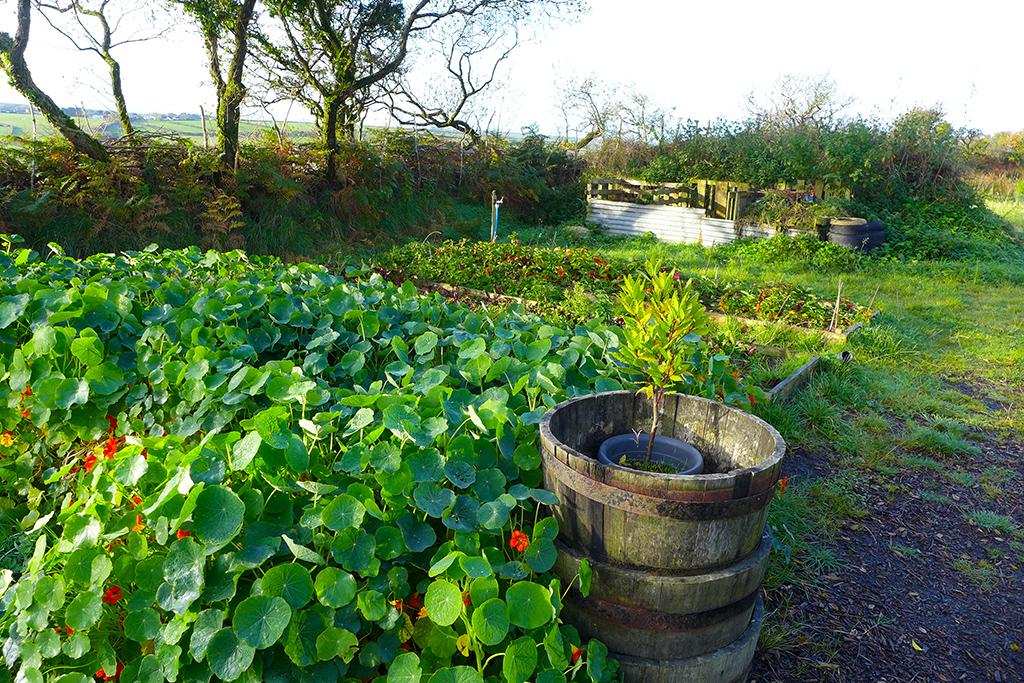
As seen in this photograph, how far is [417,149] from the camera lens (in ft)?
38.9

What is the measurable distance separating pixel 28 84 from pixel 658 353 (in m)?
9.22

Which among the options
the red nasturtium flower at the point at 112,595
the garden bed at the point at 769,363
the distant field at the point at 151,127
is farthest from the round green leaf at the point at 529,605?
the distant field at the point at 151,127

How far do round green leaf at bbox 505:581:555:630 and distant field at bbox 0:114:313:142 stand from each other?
8867 mm

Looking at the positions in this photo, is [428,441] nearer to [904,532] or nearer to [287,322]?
[287,322]

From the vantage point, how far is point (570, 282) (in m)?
6.58

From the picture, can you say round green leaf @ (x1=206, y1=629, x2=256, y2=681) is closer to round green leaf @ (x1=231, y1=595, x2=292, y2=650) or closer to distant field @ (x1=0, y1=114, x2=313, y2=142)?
round green leaf @ (x1=231, y1=595, x2=292, y2=650)

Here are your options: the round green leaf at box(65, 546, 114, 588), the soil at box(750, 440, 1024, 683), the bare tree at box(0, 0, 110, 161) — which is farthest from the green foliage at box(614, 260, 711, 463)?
the bare tree at box(0, 0, 110, 161)

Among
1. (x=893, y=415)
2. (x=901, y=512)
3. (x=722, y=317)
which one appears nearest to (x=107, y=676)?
(x=901, y=512)

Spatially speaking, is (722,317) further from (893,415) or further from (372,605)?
(372,605)

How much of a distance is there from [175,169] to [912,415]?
8421 mm

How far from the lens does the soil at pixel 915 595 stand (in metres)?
2.15

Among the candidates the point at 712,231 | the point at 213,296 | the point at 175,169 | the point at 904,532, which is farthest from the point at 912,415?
the point at 175,169

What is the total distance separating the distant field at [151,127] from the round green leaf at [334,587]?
8.61 meters

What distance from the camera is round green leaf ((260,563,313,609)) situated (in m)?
1.31
